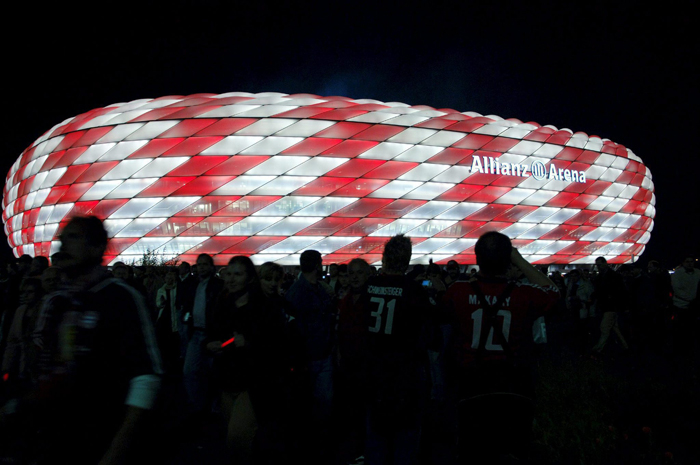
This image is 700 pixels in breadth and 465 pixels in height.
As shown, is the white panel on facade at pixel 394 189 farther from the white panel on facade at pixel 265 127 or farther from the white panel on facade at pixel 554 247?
the white panel on facade at pixel 554 247

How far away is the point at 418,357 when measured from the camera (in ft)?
7.59

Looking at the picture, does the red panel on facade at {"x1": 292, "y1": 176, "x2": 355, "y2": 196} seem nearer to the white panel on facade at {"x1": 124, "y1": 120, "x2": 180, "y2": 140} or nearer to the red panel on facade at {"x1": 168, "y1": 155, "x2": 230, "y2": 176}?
the red panel on facade at {"x1": 168, "y1": 155, "x2": 230, "y2": 176}

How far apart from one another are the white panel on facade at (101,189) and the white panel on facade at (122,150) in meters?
1.09

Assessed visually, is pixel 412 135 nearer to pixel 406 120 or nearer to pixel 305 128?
pixel 406 120

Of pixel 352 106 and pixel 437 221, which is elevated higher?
pixel 352 106

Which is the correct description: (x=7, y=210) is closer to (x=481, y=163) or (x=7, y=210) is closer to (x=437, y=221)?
(x=437, y=221)

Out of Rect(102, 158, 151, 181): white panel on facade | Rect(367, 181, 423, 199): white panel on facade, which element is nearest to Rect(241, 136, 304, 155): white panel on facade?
Rect(367, 181, 423, 199): white panel on facade

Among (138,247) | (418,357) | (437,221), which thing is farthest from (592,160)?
(418,357)

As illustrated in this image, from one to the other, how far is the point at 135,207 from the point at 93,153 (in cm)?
342

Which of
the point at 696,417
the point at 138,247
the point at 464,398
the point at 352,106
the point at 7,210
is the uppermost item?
the point at 352,106

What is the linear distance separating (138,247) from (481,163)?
1684 centimetres

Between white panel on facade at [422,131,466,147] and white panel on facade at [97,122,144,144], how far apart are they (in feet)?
44.0

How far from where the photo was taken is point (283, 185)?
65.5 feet

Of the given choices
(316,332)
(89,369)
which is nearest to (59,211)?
(316,332)
